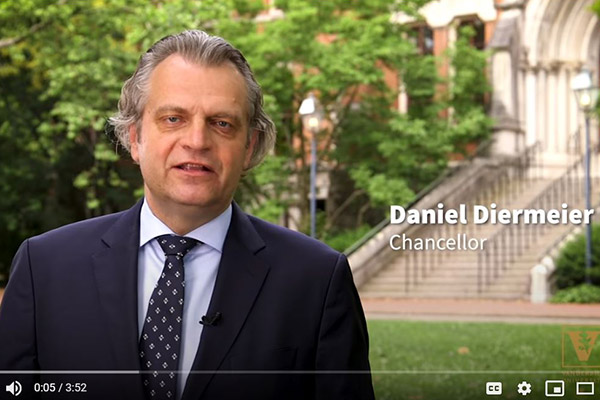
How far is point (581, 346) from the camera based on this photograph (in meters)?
2.89

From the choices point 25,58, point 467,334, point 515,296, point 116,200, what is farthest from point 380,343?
point 25,58

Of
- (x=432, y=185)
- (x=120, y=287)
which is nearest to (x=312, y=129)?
(x=432, y=185)

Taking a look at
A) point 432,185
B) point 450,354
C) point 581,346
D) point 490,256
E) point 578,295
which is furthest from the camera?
point 450,354

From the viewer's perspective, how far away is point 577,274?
417 centimetres

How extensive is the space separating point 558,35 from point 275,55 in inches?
131

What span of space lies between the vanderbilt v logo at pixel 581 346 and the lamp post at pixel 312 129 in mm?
1662

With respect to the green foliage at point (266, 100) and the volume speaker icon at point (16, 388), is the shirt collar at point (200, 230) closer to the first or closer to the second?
the volume speaker icon at point (16, 388)

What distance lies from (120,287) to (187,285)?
5.3 inches

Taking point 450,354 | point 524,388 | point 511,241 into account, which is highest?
point 511,241

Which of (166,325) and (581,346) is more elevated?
(166,325)

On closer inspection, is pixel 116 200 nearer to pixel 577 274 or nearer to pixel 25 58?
pixel 25 58

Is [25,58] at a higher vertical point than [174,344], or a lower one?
higher

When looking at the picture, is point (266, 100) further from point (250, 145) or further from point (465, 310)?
point (250, 145)

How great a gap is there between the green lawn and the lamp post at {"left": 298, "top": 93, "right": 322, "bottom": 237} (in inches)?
26.3
